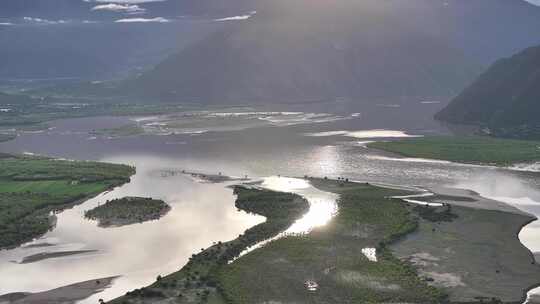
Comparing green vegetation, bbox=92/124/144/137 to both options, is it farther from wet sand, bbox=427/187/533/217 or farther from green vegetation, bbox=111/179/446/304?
wet sand, bbox=427/187/533/217

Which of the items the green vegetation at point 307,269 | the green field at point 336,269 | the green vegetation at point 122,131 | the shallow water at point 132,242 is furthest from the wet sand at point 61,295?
the green vegetation at point 122,131

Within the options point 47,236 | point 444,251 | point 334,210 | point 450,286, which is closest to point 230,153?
point 334,210

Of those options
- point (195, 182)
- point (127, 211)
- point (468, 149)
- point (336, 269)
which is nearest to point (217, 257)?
point (336, 269)

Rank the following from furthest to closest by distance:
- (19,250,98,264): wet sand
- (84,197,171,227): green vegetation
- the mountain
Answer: the mountain
(84,197,171,227): green vegetation
(19,250,98,264): wet sand

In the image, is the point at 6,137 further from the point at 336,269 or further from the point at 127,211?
the point at 336,269

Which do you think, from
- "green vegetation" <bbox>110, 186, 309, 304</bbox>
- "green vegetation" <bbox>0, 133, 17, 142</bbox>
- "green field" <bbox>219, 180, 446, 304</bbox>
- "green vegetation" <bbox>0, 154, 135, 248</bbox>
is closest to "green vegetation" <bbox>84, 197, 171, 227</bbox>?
"green vegetation" <bbox>0, 154, 135, 248</bbox>

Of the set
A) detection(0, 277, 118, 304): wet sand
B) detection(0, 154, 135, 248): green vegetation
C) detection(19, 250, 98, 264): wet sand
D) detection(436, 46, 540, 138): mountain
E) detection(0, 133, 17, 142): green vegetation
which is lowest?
detection(0, 277, 118, 304): wet sand

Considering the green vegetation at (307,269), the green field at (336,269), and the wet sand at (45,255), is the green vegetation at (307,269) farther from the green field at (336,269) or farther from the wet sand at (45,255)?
the wet sand at (45,255)
